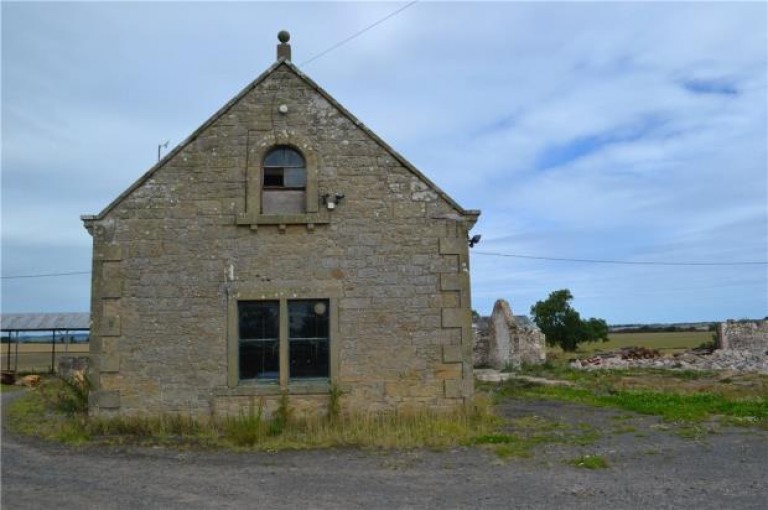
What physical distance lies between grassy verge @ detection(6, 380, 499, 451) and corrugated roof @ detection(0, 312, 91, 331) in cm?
2625

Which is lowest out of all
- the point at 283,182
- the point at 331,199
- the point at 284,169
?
the point at 331,199

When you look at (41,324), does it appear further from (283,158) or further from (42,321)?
(283,158)

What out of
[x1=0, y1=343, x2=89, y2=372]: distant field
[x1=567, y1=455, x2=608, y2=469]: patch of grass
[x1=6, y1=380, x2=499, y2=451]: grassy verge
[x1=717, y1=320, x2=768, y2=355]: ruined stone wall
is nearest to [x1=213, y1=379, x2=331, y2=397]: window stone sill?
[x1=6, y1=380, x2=499, y2=451]: grassy verge

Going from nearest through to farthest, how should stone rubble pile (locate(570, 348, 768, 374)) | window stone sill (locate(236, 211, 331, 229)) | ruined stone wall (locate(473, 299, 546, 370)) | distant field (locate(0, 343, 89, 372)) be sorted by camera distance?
1. window stone sill (locate(236, 211, 331, 229))
2. stone rubble pile (locate(570, 348, 768, 374))
3. ruined stone wall (locate(473, 299, 546, 370))
4. distant field (locate(0, 343, 89, 372))

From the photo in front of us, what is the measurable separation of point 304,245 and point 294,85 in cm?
311

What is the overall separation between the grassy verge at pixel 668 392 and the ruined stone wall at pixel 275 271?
541cm

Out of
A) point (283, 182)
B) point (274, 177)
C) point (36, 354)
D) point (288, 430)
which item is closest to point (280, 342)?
point (288, 430)

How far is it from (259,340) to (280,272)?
1294 mm

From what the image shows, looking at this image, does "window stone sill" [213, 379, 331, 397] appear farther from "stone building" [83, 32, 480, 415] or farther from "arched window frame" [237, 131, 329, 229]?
"arched window frame" [237, 131, 329, 229]

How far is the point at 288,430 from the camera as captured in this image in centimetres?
1159

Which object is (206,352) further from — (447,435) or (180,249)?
(447,435)

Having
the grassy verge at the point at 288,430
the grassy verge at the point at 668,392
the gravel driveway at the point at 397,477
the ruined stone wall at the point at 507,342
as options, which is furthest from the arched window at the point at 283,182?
the ruined stone wall at the point at 507,342

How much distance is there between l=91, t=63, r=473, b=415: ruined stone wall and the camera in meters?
11.9

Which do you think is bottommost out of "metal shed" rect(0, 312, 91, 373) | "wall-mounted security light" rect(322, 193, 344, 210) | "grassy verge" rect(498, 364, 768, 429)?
"grassy verge" rect(498, 364, 768, 429)
